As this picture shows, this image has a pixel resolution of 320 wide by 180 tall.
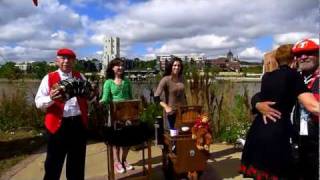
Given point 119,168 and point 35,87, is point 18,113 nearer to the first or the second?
point 35,87

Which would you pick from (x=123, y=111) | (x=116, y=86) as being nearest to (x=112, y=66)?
(x=116, y=86)

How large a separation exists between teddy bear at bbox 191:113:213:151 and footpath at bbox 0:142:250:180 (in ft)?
2.71

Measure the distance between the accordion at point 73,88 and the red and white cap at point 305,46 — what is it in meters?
2.31

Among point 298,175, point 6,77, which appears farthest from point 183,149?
point 6,77

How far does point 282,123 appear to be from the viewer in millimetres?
3451

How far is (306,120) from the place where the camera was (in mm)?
3570

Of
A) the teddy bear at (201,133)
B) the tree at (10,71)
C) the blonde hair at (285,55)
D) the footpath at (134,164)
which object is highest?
the blonde hair at (285,55)

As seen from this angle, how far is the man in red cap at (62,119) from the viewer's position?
4832 mm

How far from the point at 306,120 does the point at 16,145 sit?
266 inches

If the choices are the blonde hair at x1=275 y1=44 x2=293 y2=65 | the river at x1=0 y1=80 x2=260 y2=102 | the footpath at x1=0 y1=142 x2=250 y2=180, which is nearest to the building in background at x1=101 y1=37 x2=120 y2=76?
the river at x1=0 y1=80 x2=260 y2=102

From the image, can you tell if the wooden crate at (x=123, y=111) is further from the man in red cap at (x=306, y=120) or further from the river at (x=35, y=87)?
the river at (x=35, y=87)

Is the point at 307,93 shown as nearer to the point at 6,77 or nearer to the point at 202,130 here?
the point at 202,130

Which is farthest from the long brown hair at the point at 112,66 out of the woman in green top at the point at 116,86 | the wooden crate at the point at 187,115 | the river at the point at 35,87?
the river at the point at 35,87

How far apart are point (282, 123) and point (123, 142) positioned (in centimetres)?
235
